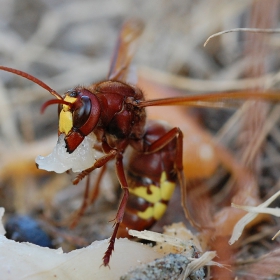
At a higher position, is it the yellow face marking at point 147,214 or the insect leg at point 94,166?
the insect leg at point 94,166

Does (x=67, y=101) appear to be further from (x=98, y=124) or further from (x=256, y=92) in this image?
(x=256, y=92)

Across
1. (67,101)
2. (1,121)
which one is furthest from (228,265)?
(1,121)

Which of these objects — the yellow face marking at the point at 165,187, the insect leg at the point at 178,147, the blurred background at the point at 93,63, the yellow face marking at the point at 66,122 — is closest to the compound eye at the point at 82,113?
the yellow face marking at the point at 66,122

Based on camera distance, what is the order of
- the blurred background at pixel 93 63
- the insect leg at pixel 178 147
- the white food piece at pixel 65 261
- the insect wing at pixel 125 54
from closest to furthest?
the white food piece at pixel 65 261 < the insect leg at pixel 178 147 < the insect wing at pixel 125 54 < the blurred background at pixel 93 63

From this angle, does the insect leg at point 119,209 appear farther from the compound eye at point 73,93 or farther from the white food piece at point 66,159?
the compound eye at point 73,93

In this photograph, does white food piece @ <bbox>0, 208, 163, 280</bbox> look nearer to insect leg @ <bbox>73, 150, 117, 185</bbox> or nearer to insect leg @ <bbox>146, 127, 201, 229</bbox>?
insect leg @ <bbox>73, 150, 117, 185</bbox>

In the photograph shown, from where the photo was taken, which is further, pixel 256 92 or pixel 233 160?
pixel 233 160
